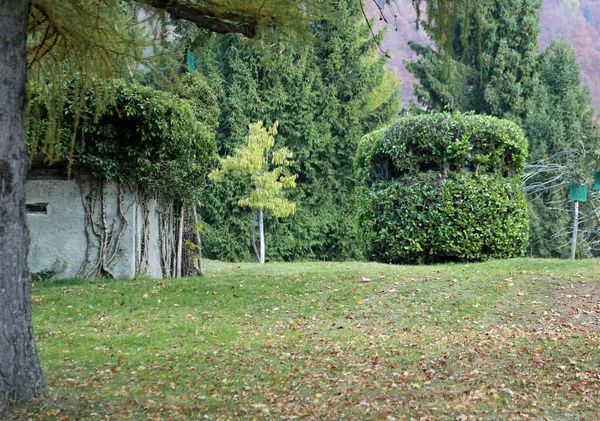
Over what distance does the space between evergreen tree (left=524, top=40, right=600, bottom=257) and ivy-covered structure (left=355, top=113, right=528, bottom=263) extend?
9890 millimetres

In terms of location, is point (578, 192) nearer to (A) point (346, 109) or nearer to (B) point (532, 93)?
(A) point (346, 109)

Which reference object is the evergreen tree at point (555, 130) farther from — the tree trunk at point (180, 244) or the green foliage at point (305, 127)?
the tree trunk at point (180, 244)

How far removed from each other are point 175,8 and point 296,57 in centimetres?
1942

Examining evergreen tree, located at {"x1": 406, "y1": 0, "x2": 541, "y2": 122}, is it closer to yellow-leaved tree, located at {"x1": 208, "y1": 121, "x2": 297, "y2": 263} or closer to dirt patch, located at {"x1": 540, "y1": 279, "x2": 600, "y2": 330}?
yellow-leaved tree, located at {"x1": 208, "y1": 121, "x2": 297, "y2": 263}

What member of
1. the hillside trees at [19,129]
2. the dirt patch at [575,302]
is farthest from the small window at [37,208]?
the dirt patch at [575,302]

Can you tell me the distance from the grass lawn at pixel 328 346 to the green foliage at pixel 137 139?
1.87 metres

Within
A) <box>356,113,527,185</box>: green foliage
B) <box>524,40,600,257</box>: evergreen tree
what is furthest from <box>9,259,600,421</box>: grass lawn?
<box>524,40,600,257</box>: evergreen tree

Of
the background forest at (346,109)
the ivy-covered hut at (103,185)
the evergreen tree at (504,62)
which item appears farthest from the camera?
the evergreen tree at (504,62)

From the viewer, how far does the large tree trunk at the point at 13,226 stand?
15.5ft

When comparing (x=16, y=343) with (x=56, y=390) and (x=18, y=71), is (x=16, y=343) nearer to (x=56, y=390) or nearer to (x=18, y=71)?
(x=56, y=390)

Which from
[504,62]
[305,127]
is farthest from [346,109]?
[504,62]

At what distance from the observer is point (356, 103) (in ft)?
79.6

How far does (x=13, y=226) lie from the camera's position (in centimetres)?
475

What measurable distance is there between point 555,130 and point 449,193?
13.1m
